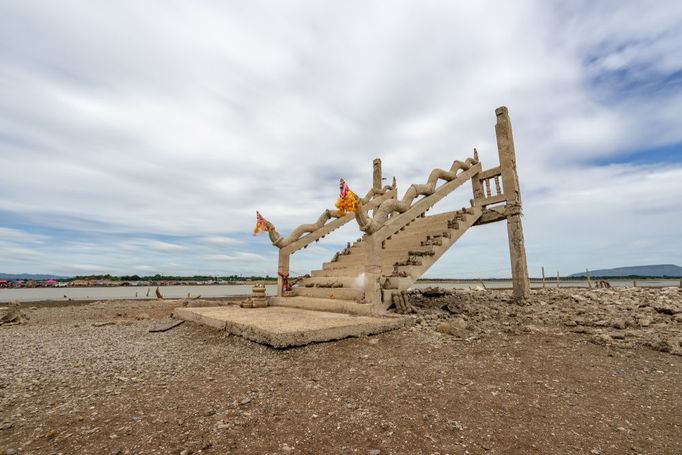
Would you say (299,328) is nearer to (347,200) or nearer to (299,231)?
(347,200)

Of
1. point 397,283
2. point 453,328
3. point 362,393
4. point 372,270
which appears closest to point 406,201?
point 397,283

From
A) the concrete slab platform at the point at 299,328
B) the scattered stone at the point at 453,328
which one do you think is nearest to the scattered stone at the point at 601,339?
the scattered stone at the point at 453,328

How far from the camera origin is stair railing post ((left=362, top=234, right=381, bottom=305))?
25.7ft

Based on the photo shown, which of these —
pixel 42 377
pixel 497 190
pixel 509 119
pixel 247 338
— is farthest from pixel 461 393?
pixel 509 119

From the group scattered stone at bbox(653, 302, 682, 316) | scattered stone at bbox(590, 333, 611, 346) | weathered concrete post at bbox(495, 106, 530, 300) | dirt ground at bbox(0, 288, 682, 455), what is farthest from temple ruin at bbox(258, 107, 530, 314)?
scattered stone at bbox(590, 333, 611, 346)

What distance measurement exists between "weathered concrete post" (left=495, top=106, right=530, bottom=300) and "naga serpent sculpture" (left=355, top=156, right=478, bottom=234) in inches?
55.5

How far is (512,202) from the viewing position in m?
10.9

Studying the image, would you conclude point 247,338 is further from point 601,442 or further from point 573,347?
point 573,347

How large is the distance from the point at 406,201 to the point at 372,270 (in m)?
2.76

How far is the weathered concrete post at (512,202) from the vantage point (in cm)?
1040

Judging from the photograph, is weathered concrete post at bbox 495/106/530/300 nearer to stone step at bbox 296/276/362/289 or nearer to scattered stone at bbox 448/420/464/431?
stone step at bbox 296/276/362/289

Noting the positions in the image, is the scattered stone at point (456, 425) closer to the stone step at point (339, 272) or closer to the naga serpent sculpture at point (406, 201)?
the naga serpent sculpture at point (406, 201)

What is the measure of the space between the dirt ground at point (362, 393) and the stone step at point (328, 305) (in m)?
1.25

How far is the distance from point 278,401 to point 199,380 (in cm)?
137
